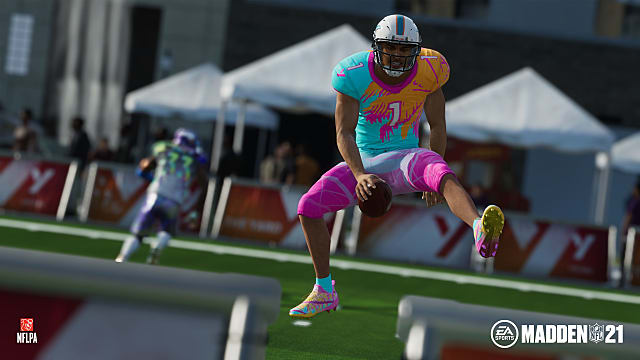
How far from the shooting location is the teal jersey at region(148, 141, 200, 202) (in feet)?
32.9

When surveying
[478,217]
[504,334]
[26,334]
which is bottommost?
[26,334]

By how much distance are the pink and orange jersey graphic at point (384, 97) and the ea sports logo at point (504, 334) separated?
11.0 feet

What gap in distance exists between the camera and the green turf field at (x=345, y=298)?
726 cm

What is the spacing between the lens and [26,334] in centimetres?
248

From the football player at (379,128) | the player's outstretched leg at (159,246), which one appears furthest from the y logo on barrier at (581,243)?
the football player at (379,128)

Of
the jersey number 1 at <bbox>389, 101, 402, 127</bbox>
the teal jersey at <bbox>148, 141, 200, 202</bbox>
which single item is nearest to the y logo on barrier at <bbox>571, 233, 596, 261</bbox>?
the teal jersey at <bbox>148, 141, 200, 202</bbox>

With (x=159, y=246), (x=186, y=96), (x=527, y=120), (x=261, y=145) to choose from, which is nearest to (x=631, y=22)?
(x=261, y=145)

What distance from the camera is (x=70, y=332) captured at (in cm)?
244

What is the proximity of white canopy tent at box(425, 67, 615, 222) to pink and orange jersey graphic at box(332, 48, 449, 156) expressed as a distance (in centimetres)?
1188

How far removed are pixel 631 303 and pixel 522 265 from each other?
3.21 metres

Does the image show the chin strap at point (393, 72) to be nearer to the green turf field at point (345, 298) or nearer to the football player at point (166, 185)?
the green turf field at point (345, 298)

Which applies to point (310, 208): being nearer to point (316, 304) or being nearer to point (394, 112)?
point (316, 304)

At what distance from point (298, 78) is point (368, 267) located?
4.59 m

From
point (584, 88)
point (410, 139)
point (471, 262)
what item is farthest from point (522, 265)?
point (584, 88)
